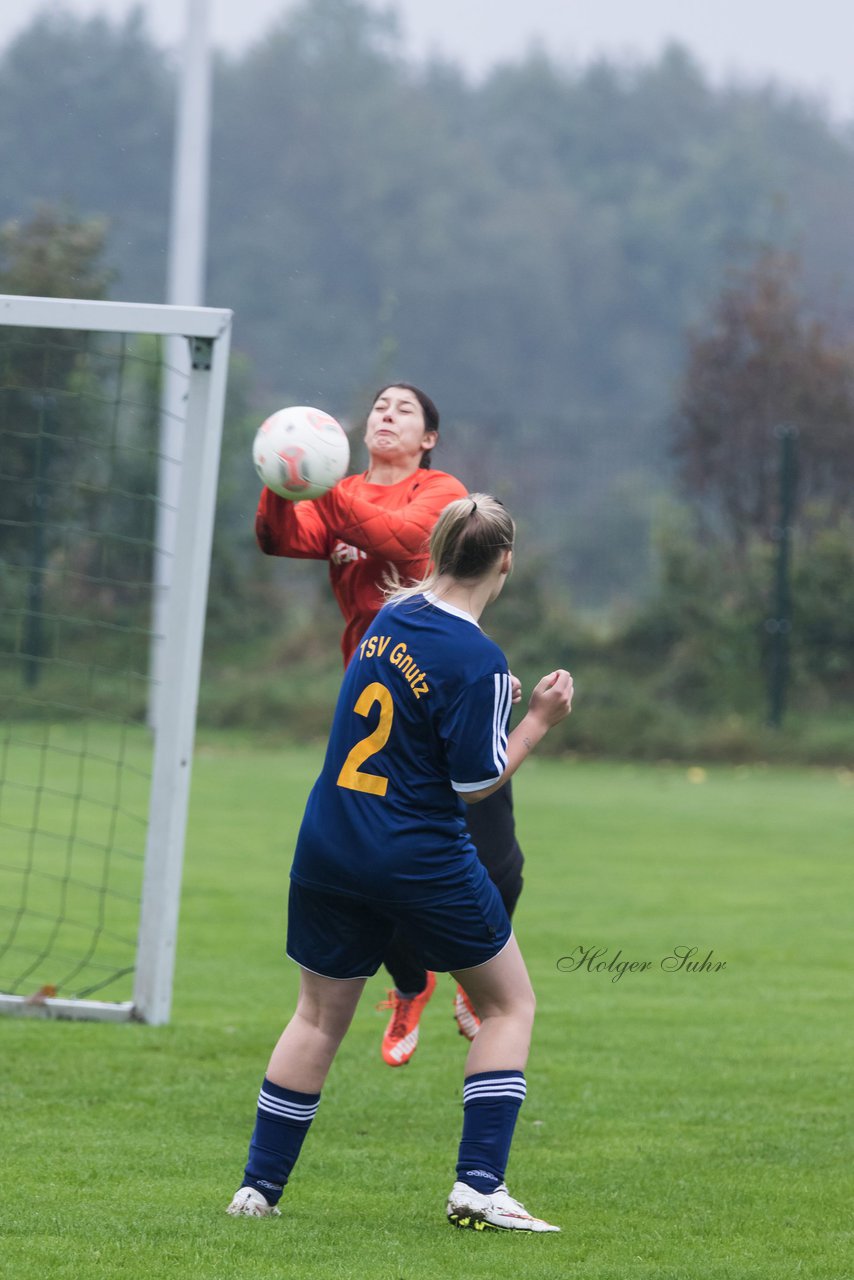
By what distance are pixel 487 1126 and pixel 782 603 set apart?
44.4ft

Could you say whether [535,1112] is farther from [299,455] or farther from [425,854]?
[299,455]

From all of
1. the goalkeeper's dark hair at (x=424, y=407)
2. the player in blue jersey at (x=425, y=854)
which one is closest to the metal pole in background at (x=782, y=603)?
the goalkeeper's dark hair at (x=424, y=407)

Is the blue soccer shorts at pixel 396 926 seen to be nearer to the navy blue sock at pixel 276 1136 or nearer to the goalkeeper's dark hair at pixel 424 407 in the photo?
the navy blue sock at pixel 276 1136

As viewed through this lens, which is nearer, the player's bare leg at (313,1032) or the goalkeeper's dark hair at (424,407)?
the player's bare leg at (313,1032)

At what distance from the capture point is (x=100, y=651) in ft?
63.1

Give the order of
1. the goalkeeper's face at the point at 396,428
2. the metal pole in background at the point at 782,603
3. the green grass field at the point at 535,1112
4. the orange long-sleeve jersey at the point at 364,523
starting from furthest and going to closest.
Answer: the metal pole in background at the point at 782,603 → the goalkeeper's face at the point at 396,428 → the orange long-sleeve jersey at the point at 364,523 → the green grass field at the point at 535,1112

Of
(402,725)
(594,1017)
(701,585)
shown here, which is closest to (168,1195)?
(402,725)

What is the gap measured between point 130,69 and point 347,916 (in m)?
42.1

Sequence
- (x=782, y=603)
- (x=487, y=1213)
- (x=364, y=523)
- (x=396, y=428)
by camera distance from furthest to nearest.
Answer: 1. (x=782, y=603)
2. (x=396, y=428)
3. (x=364, y=523)
4. (x=487, y=1213)

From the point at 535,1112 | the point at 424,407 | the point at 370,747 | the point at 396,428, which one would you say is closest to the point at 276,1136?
the point at 370,747

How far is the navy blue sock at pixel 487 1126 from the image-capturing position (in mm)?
3857

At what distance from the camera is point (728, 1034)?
6035mm

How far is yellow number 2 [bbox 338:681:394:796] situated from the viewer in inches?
148

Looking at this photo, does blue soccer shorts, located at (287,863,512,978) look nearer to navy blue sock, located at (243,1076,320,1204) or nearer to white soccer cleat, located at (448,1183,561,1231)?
navy blue sock, located at (243,1076,320,1204)
